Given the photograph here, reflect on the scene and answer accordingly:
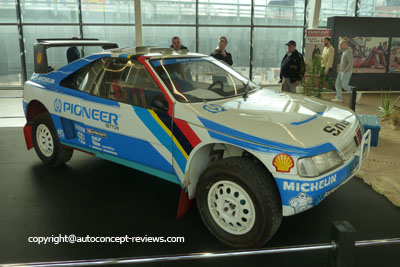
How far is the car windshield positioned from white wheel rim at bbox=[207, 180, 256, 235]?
86cm

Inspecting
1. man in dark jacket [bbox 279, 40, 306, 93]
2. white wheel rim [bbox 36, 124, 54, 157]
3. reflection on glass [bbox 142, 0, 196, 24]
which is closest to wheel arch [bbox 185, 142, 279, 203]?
white wheel rim [bbox 36, 124, 54, 157]

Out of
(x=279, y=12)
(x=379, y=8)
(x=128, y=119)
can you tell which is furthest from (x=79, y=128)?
(x=379, y=8)

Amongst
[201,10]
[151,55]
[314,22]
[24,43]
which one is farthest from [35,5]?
[151,55]

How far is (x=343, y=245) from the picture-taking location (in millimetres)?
1685

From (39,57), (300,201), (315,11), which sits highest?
(315,11)

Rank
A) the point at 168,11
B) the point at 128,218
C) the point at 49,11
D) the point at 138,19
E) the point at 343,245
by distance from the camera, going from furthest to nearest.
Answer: the point at 168,11
the point at 49,11
the point at 138,19
the point at 128,218
the point at 343,245

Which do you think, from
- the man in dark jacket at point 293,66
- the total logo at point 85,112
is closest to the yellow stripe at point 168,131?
the total logo at point 85,112

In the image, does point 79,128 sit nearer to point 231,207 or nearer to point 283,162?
point 231,207

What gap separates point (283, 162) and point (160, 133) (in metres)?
1.15

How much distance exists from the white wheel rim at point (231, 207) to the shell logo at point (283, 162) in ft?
1.10

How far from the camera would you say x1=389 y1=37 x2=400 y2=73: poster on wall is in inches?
461

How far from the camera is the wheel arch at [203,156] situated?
313 centimetres

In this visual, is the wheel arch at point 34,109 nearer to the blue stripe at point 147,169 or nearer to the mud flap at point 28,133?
the mud flap at point 28,133

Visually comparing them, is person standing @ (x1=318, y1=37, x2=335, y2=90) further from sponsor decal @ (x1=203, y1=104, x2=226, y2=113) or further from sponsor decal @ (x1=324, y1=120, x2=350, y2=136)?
sponsor decal @ (x1=203, y1=104, x2=226, y2=113)
